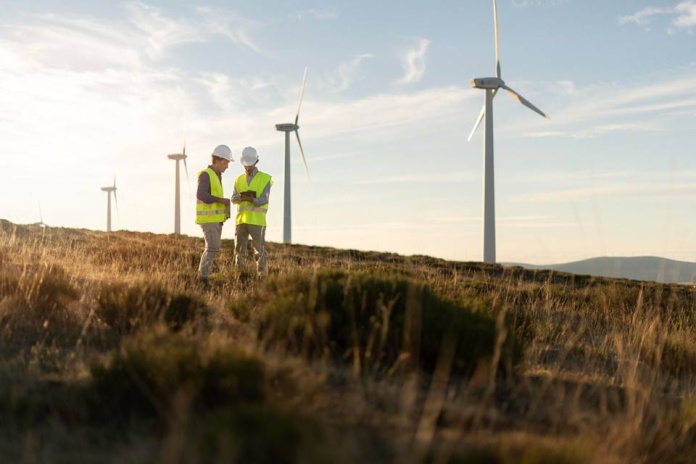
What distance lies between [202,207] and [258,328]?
22.0ft

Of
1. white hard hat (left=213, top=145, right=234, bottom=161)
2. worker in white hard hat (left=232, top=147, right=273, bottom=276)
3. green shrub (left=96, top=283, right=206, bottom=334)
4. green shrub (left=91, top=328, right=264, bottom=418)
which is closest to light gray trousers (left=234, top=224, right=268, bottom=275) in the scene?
worker in white hard hat (left=232, top=147, right=273, bottom=276)

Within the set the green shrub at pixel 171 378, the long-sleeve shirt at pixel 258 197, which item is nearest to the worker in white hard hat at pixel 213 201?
the long-sleeve shirt at pixel 258 197

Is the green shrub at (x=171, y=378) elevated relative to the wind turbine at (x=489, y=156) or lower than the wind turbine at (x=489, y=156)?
lower

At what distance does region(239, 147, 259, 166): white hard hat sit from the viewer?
13478mm

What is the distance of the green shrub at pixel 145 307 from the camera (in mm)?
7793

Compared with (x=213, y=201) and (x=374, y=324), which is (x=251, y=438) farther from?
(x=213, y=201)

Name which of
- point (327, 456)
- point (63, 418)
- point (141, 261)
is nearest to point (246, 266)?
point (141, 261)

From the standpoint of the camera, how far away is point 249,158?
13.5 m

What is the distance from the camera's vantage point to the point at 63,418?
502 centimetres

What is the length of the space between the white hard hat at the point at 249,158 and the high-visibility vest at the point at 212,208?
743 mm

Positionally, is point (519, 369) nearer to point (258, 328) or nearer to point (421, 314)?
point (421, 314)

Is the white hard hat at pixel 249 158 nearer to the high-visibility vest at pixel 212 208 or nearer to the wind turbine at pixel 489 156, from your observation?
the high-visibility vest at pixel 212 208

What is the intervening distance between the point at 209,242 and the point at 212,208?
1.90ft

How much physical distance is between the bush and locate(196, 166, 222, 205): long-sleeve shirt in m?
5.66
